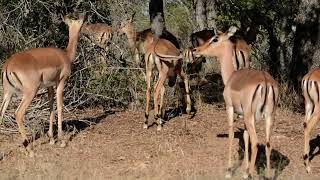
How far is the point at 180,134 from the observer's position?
1075 centimetres

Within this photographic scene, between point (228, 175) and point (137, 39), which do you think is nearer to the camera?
point (228, 175)

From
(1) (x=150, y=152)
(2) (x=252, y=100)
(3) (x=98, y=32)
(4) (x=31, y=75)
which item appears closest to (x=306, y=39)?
(1) (x=150, y=152)

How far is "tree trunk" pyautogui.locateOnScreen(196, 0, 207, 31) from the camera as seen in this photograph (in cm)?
1794

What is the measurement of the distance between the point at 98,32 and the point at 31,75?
7.41 meters

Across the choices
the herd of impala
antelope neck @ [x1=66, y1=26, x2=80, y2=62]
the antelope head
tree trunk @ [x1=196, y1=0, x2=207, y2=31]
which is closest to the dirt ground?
the herd of impala

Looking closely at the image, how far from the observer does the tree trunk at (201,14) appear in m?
17.9

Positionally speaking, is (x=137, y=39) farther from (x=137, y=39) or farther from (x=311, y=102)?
(x=311, y=102)

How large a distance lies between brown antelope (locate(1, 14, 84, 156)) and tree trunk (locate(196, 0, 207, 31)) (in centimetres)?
796

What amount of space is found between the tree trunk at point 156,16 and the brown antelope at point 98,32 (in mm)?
2244

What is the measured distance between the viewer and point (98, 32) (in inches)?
660

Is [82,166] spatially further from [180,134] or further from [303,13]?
[303,13]

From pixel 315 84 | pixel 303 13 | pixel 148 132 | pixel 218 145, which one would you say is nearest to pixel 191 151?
pixel 218 145

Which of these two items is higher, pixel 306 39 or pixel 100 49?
pixel 306 39

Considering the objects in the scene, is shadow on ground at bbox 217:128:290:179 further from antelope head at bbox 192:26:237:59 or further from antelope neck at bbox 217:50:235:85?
antelope head at bbox 192:26:237:59
